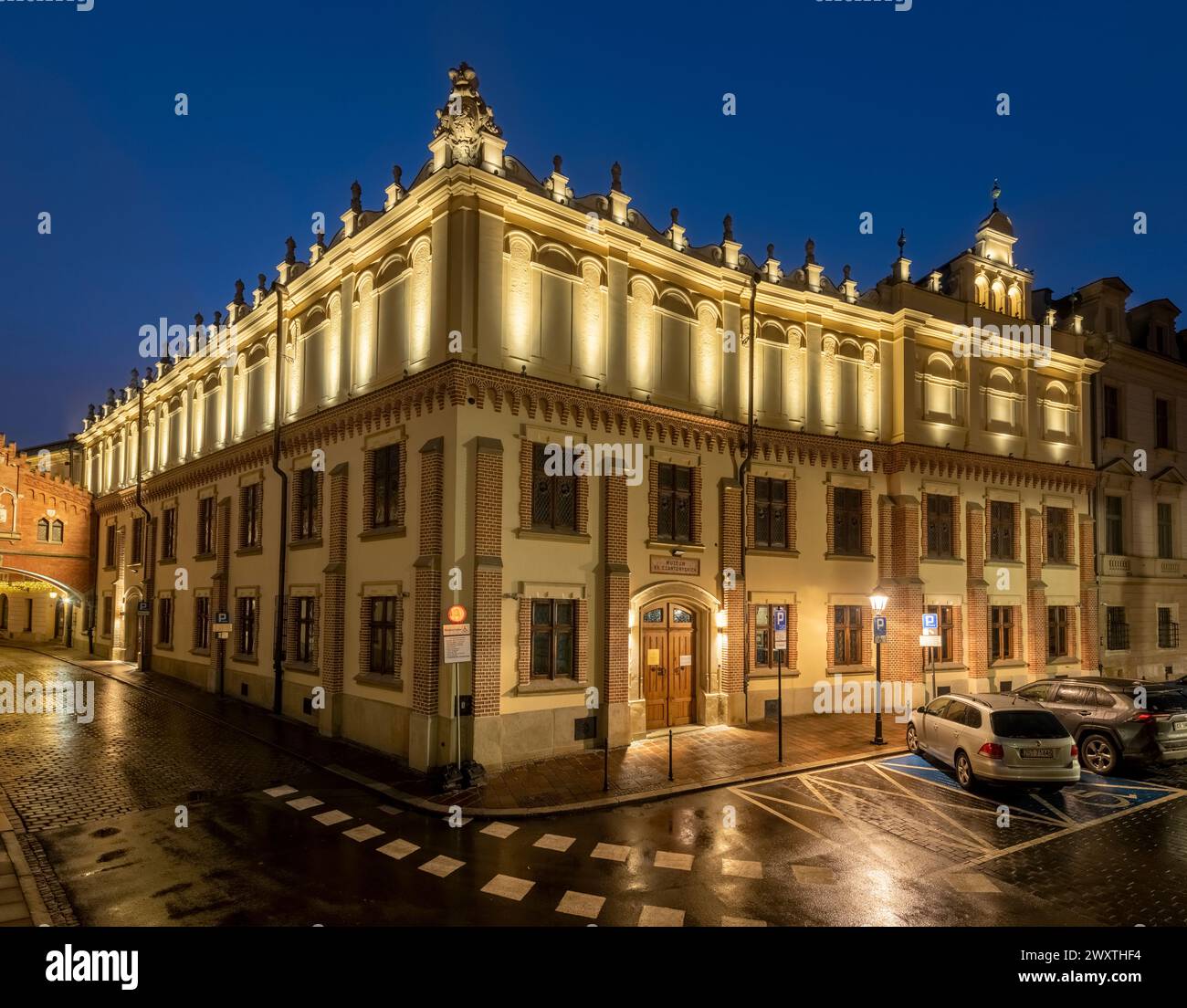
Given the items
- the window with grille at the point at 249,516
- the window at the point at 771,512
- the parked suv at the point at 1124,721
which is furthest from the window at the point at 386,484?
the parked suv at the point at 1124,721

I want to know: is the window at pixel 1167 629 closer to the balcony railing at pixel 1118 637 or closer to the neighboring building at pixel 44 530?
the balcony railing at pixel 1118 637

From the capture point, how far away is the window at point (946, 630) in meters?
24.5

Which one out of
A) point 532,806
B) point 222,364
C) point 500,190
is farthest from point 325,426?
point 532,806

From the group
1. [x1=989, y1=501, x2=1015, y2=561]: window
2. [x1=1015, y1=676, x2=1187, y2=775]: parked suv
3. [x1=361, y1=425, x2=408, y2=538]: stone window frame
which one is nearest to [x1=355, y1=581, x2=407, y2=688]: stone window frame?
[x1=361, y1=425, x2=408, y2=538]: stone window frame

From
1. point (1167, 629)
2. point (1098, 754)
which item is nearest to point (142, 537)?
point (1098, 754)


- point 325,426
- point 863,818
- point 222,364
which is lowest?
point 863,818

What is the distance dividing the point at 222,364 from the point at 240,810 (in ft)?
66.2

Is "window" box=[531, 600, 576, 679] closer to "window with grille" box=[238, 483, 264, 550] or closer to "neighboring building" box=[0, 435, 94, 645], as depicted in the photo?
"window with grille" box=[238, 483, 264, 550]

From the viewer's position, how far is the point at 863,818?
12820 millimetres

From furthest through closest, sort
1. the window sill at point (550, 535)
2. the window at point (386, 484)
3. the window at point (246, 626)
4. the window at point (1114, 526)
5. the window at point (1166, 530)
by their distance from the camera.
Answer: the window at point (1166, 530) < the window at point (1114, 526) < the window at point (246, 626) < the window at point (386, 484) < the window sill at point (550, 535)

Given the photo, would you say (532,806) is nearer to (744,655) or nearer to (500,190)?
(744,655)

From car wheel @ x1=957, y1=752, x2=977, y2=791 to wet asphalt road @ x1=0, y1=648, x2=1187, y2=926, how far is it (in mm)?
277

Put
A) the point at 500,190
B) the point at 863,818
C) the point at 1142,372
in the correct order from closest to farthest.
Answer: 1. the point at 863,818
2. the point at 500,190
3. the point at 1142,372

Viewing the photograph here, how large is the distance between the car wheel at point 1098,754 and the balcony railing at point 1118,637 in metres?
15.2
